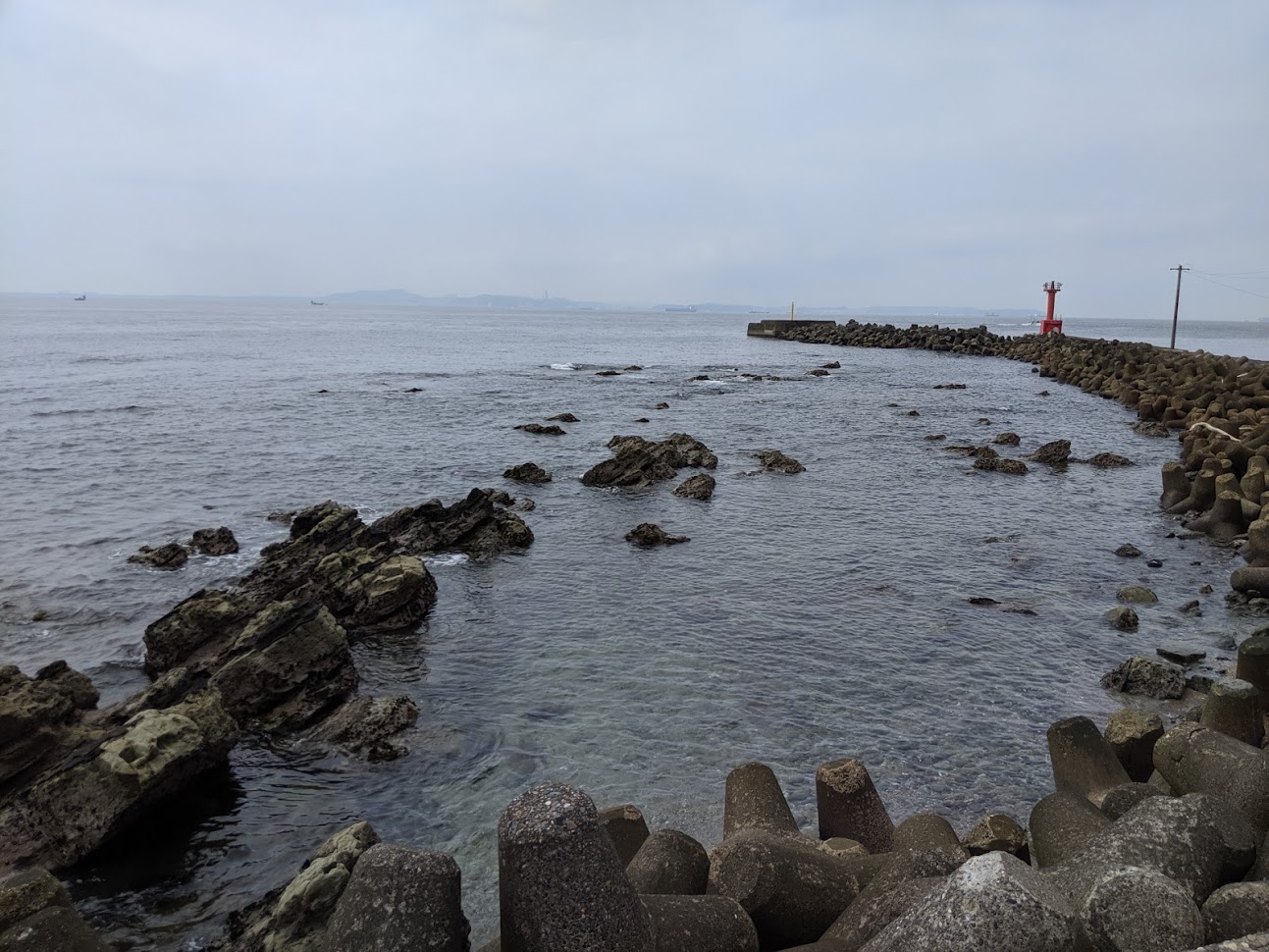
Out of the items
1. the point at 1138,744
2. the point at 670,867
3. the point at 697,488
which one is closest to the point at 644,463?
the point at 697,488

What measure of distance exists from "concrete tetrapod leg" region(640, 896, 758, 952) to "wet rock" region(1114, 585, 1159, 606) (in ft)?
43.0

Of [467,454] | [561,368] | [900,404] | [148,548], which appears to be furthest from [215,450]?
[561,368]

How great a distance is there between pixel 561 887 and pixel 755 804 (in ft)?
12.0

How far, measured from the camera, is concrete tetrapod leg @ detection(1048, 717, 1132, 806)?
8094mm

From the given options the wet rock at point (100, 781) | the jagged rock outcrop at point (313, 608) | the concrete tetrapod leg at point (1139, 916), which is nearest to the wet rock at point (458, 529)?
the jagged rock outcrop at point (313, 608)

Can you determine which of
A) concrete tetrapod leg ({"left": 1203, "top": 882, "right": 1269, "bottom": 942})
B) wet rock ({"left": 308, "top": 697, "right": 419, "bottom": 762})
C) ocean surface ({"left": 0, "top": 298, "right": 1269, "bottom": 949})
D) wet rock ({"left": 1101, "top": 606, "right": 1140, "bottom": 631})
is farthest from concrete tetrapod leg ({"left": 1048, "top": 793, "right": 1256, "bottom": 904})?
wet rock ({"left": 1101, "top": 606, "right": 1140, "bottom": 631})

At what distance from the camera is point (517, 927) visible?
4434 millimetres

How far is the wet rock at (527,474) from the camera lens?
2653 cm

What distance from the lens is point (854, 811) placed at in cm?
767

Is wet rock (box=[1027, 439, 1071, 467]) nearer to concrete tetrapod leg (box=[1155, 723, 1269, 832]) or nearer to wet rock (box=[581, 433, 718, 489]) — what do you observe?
wet rock (box=[581, 433, 718, 489])

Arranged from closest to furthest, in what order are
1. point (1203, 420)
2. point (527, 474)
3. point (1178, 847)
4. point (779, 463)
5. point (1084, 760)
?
point (1178, 847) < point (1084, 760) < point (527, 474) < point (779, 463) < point (1203, 420)

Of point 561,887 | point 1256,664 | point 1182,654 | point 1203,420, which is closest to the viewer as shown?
point 561,887

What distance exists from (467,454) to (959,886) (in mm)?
28797

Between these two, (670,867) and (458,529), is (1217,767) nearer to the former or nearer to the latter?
(670,867)
